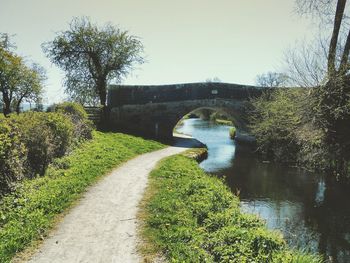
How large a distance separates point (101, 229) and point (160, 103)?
22.9 meters

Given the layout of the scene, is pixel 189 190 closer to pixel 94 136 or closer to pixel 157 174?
pixel 157 174

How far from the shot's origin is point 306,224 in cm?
1270

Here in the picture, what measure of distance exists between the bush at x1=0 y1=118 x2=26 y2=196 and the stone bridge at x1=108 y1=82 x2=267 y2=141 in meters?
18.4

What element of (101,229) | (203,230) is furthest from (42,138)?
(203,230)

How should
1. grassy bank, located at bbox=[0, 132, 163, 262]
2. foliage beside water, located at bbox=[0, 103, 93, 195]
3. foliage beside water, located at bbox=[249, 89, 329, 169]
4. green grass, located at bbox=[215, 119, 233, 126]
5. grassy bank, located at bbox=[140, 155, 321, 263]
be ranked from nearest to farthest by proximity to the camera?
1. grassy bank, located at bbox=[140, 155, 321, 263]
2. grassy bank, located at bbox=[0, 132, 163, 262]
3. foliage beside water, located at bbox=[0, 103, 93, 195]
4. foliage beside water, located at bbox=[249, 89, 329, 169]
5. green grass, located at bbox=[215, 119, 233, 126]

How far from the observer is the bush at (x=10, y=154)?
10.4 meters

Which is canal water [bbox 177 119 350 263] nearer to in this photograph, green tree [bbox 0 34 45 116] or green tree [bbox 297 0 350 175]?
green tree [bbox 297 0 350 175]

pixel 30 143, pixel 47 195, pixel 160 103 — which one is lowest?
pixel 47 195

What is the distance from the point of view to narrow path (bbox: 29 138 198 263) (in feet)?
25.6

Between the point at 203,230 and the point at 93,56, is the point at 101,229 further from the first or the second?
the point at 93,56

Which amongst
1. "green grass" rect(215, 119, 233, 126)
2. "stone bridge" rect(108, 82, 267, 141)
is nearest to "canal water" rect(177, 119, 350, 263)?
"stone bridge" rect(108, 82, 267, 141)

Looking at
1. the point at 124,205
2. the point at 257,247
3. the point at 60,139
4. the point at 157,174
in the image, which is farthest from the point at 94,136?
the point at 257,247

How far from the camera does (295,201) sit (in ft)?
51.1

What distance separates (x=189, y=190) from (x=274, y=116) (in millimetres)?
14429
